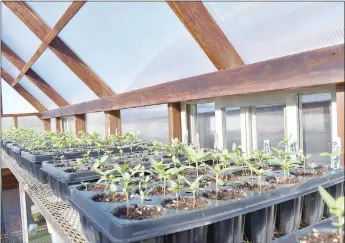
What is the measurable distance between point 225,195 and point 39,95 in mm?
5311

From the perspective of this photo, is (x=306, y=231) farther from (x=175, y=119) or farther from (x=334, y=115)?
(x=175, y=119)

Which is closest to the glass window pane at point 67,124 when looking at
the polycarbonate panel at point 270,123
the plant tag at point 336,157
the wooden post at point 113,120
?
the wooden post at point 113,120

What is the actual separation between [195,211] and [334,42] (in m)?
0.70

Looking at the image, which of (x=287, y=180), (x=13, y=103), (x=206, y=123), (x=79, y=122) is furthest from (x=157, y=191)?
(x=13, y=103)

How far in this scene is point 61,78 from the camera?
3.84 meters

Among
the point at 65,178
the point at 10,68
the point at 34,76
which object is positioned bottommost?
the point at 65,178

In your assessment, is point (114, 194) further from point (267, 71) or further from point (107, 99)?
point (107, 99)

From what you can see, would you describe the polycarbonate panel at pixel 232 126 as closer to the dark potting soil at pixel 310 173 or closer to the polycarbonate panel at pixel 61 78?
the dark potting soil at pixel 310 173

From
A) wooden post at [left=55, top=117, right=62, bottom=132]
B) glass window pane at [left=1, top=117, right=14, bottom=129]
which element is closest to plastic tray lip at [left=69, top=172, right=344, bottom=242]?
wooden post at [left=55, top=117, right=62, bottom=132]

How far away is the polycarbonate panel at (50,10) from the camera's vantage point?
2356 millimetres

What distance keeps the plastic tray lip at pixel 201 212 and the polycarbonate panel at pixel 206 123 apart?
116cm

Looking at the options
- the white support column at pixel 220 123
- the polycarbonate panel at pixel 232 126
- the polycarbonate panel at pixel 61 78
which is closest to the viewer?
the polycarbonate panel at pixel 232 126

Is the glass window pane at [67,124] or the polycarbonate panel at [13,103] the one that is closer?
the glass window pane at [67,124]

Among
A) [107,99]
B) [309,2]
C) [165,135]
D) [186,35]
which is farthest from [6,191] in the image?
[309,2]
